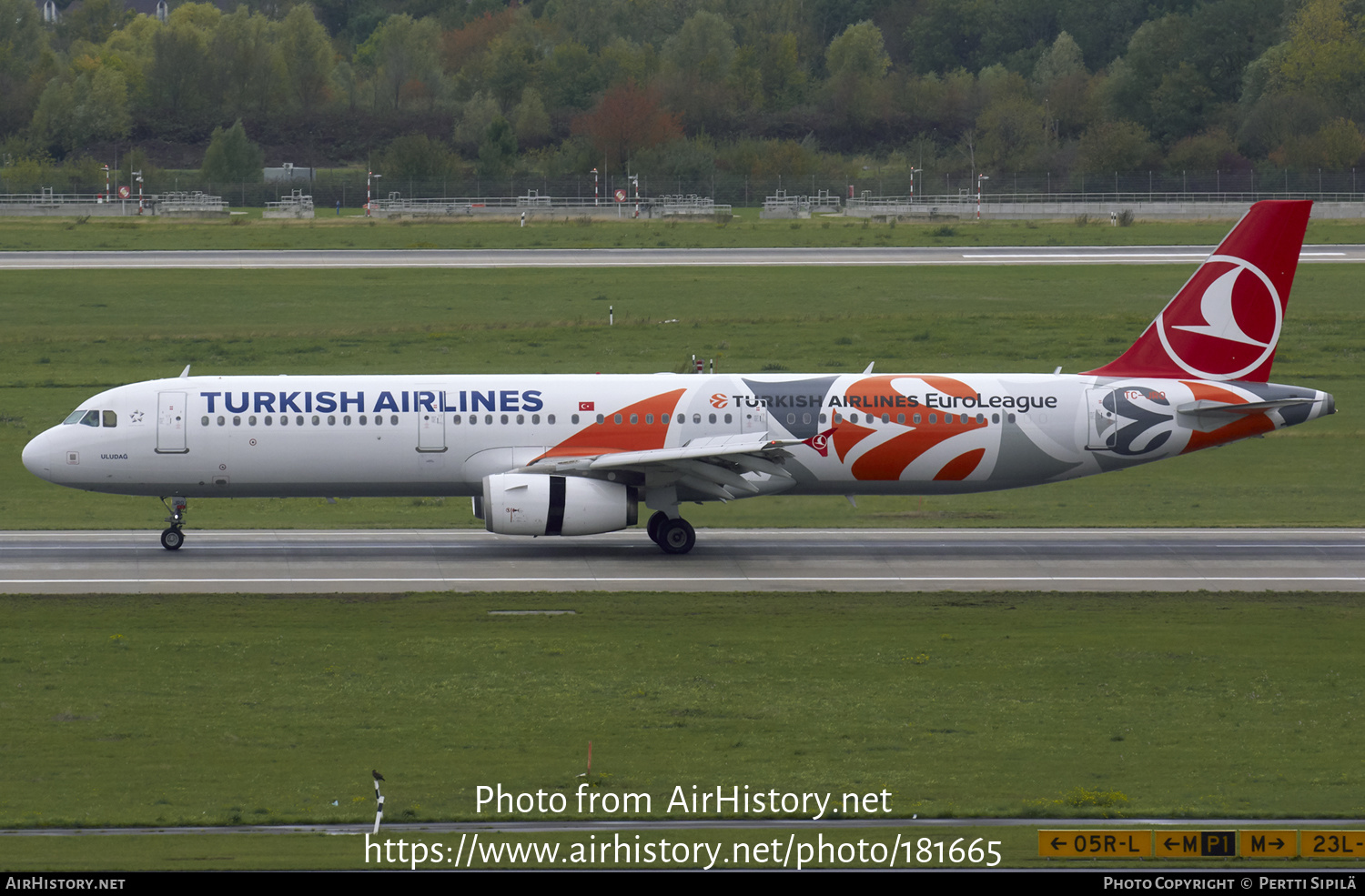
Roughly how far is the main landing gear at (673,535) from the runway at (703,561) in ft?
1.64

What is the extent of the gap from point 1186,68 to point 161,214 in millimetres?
99274

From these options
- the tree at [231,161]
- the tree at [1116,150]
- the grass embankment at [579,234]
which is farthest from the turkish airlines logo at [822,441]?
the tree at [231,161]

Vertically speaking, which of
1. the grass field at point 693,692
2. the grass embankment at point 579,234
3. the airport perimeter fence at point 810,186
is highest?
the airport perimeter fence at point 810,186

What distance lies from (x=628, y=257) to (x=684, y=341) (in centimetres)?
2382

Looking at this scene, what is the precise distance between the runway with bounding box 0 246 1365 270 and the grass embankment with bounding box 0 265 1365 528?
2.75 m

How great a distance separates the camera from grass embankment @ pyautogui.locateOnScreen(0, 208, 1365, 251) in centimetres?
10350

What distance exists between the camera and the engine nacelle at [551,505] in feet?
127

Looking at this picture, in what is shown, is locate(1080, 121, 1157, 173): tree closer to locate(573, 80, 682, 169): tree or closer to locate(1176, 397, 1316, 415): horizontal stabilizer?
locate(573, 80, 682, 169): tree

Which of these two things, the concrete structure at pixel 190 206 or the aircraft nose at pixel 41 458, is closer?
the aircraft nose at pixel 41 458

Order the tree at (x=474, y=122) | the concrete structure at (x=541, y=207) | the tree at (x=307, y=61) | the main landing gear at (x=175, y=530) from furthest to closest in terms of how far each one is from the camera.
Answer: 1. the tree at (x=307, y=61)
2. the tree at (x=474, y=122)
3. the concrete structure at (x=541, y=207)
4. the main landing gear at (x=175, y=530)

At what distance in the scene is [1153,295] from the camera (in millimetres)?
83000

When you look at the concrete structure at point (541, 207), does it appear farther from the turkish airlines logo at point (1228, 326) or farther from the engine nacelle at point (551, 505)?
the engine nacelle at point (551, 505)

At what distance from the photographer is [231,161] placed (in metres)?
156

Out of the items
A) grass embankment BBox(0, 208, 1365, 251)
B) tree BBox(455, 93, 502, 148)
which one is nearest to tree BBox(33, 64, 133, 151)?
tree BBox(455, 93, 502, 148)
